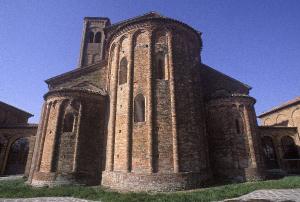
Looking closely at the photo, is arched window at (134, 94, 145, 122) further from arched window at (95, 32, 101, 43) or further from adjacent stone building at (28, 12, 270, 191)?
arched window at (95, 32, 101, 43)

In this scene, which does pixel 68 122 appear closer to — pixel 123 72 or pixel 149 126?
pixel 123 72

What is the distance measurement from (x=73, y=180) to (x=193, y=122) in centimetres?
807

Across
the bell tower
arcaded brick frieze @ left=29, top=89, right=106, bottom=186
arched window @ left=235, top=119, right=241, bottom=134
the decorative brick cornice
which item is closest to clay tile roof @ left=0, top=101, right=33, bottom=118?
the bell tower

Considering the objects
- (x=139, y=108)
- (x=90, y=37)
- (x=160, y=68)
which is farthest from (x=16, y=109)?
(x=160, y=68)

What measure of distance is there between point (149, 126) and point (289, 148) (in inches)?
714

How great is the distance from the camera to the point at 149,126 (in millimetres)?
12547

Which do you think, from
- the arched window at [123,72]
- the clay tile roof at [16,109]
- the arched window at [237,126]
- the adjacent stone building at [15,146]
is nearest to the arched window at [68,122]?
the arched window at [123,72]

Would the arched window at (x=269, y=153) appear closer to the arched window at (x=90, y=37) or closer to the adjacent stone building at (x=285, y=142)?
the adjacent stone building at (x=285, y=142)

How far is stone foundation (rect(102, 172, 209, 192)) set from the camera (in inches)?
452

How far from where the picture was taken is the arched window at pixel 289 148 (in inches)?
881

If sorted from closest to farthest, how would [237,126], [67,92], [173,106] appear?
1. [173,106]
2. [67,92]
3. [237,126]

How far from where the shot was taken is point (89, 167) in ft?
46.5

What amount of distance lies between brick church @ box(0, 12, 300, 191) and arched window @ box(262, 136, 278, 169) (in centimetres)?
801

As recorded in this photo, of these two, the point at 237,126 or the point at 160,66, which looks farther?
the point at 237,126
